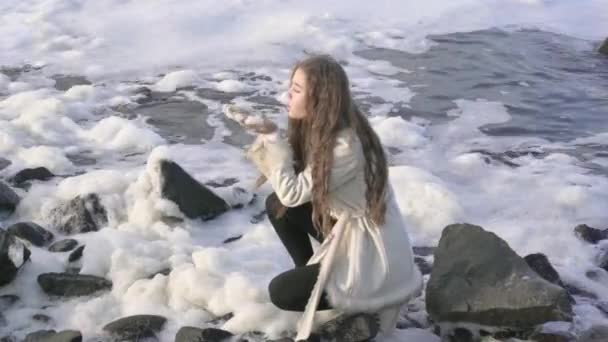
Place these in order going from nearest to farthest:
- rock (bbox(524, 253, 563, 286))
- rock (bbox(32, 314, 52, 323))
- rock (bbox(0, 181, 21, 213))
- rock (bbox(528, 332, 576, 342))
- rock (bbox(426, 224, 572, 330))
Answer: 1. rock (bbox(426, 224, 572, 330))
2. rock (bbox(528, 332, 576, 342))
3. rock (bbox(32, 314, 52, 323))
4. rock (bbox(524, 253, 563, 286))
5. rock (bbox(0, 181, 21, 213))

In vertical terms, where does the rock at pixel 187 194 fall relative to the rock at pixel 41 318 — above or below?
above

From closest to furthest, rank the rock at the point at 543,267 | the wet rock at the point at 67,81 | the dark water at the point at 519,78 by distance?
1. the rock at the point at 543,267
2. the dark water at the point at 519,78
3. the wet rock at the point at 67,81

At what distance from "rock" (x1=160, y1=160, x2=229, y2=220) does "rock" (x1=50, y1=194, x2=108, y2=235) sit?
1.46 ft

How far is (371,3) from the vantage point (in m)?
12.4

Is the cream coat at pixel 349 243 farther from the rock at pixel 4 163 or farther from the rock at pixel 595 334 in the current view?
the rock at pixel 4 163

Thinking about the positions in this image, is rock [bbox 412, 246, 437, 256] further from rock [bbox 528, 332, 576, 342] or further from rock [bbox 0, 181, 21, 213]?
rock [bbox 0, 181, 21, 213]

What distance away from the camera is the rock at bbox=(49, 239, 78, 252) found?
15.4 ft

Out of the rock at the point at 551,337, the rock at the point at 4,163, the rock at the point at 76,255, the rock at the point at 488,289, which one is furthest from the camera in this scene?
the rock at the point at 4,163

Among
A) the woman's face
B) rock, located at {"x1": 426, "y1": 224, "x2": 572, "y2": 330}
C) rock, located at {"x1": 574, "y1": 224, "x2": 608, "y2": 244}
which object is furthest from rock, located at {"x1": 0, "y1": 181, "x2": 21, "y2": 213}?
rock, located at {"x1": 574, "y1": 224, "x2": 608, "y2": 244}

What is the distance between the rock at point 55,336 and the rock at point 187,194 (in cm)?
149

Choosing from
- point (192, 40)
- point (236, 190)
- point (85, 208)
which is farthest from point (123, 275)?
point (192, 40)

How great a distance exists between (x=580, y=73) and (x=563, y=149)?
278 cm

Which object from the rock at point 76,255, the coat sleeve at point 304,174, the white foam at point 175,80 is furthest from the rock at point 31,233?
the white foam at point 175,80

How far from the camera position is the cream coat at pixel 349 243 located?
11.7ft
